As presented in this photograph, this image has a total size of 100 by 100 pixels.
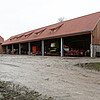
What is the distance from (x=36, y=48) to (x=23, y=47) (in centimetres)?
593

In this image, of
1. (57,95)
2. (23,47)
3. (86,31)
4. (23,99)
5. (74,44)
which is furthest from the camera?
(23,47)

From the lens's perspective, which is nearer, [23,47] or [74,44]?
[74,44]

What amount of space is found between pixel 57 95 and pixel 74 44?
20.2 m

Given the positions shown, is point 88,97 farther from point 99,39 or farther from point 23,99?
point 99,39

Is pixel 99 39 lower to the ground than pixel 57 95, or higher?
higher

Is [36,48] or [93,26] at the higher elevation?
[93,26]

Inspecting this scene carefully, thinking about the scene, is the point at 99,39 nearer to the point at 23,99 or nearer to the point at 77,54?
the point at 77,54

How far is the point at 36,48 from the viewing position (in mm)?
25109

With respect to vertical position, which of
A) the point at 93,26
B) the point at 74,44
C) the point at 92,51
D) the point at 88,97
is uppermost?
the point at 93,26

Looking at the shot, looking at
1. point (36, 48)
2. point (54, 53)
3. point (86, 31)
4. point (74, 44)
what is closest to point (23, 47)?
point (36, 48)

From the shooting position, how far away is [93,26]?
13.5 meters

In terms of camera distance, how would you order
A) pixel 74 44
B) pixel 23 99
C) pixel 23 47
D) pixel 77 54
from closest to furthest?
pixel 23 99 < pixel 77 54 < pixel 74 44 < pixel 23 47

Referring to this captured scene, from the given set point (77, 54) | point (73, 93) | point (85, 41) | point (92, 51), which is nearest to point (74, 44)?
point (85, 41)

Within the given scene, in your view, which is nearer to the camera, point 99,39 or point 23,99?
point 23,99
